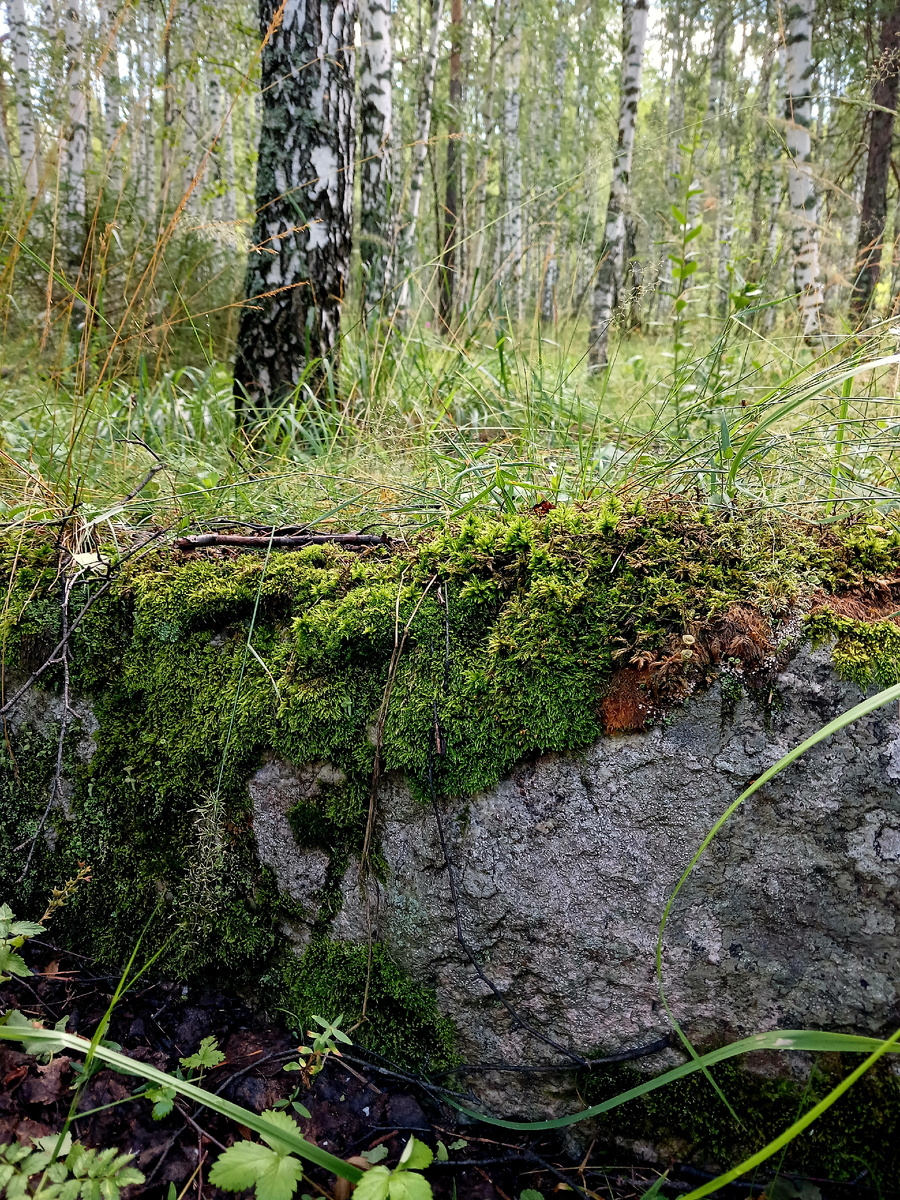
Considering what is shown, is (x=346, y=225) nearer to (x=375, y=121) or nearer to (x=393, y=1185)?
(x=375, y=121)

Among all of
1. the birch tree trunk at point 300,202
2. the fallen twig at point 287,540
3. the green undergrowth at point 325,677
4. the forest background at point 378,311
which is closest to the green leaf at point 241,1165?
the green undergrowth at point 325,677

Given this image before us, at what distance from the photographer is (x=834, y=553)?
4.03 feet

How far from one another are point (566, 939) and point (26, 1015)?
1.15m

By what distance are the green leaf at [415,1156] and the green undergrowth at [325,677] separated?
31 cm

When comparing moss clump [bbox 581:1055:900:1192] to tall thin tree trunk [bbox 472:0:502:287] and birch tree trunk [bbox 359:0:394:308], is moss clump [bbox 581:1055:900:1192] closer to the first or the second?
tall thin tree trunk [bbox 472:0:502:287]

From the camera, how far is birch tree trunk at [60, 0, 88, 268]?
1526 millimetres

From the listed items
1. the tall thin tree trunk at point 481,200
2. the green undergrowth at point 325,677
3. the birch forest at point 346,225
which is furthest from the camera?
the tall thin tree trunk at point 481,200

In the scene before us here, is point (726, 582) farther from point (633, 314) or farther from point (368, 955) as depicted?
point (633, 314)

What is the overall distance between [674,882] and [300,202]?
3.08 metres

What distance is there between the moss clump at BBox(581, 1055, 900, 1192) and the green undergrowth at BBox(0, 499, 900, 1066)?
1.23 feet

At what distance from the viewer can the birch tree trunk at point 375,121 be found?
15.5 feet

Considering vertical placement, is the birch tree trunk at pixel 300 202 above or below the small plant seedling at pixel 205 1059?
above

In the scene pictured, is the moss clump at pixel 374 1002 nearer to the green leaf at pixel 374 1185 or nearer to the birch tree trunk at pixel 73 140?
the green leaf at pixel 374 1185

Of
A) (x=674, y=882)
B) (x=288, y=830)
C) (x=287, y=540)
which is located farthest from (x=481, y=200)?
(x=674, y=882)
